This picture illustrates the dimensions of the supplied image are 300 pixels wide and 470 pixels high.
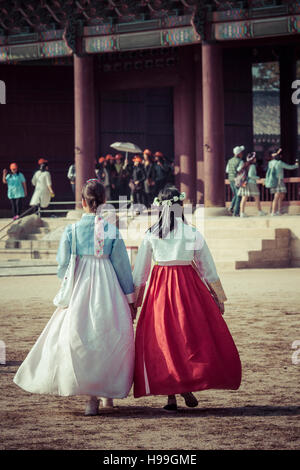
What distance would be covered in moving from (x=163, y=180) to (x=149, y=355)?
14454 mm

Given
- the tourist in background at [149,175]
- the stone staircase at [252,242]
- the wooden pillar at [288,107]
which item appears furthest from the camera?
the wooden pillar at [288,107]

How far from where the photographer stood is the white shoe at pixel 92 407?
220 inches

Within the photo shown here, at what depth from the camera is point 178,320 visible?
573 centimetres

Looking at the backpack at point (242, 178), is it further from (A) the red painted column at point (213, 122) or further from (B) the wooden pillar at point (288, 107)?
(B) the wooden pillar at point (288, 107)

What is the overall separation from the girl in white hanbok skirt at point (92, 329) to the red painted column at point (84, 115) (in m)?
13.7

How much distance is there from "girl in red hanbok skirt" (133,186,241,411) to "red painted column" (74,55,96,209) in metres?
13.6

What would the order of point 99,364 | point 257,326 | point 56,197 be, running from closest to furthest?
point 99,364, point 257,326, point 56,197

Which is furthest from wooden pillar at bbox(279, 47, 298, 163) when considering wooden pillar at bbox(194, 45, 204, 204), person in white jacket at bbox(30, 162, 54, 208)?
person in white jacket at bbox(30, 162, 54, 208)

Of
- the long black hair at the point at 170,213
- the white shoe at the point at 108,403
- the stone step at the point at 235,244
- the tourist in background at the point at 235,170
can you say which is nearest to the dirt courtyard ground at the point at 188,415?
the white shoe at the point at 108,403

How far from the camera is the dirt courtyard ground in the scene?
4.78 meters

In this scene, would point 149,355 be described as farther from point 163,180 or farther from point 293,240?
point 163,180

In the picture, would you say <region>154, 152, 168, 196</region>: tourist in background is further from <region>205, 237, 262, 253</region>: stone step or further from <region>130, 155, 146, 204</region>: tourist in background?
<region>205, 237, 262, 253</region>: stone step

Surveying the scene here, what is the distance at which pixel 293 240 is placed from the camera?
1612cm
